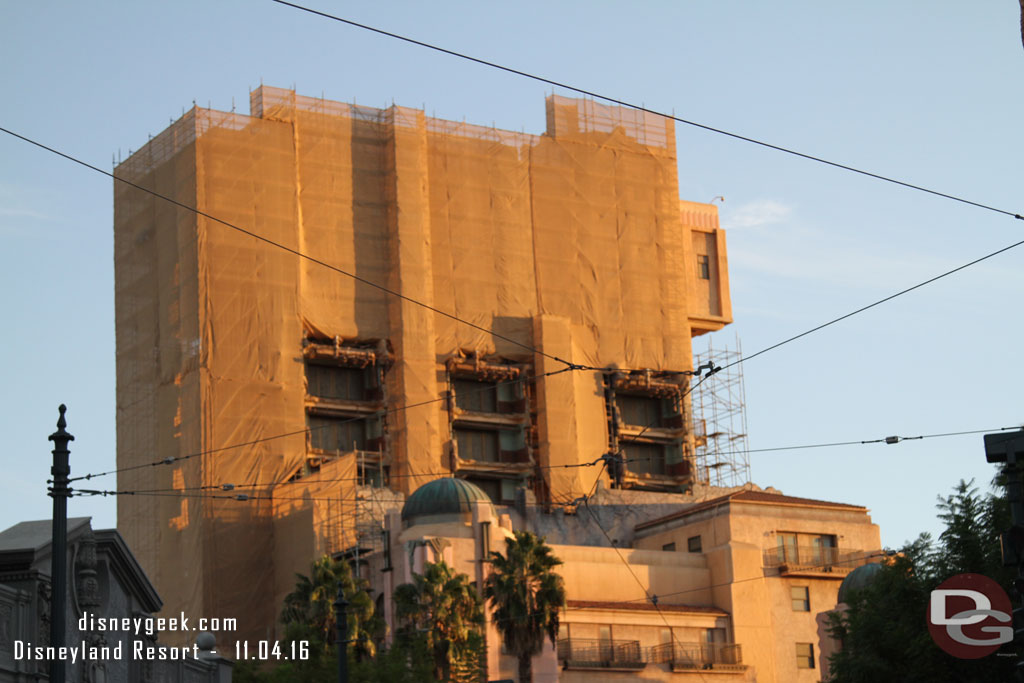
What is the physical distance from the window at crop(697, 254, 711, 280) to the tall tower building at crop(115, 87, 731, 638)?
297cm

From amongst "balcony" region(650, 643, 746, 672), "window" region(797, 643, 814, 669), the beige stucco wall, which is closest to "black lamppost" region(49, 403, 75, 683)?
"balcony" region(650, 643, 746, 672)

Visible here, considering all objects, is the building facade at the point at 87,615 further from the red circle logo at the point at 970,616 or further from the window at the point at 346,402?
the window at the point at 346,402

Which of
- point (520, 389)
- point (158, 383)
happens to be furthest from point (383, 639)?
point (520, 389)

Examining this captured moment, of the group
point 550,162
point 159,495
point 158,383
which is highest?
point 550,162

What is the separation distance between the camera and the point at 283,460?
248 ft

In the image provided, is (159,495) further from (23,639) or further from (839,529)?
(23,639)

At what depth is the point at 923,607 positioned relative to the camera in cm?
3719

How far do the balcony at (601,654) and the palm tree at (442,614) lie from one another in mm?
4930

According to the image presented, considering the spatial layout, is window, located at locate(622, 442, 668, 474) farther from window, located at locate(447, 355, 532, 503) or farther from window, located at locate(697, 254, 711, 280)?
window, located at locate(697, 254, 711, 280)

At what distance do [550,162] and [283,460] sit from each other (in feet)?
79.2

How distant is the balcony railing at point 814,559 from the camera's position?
69.6 m

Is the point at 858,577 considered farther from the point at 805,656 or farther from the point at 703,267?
the point at 703,267

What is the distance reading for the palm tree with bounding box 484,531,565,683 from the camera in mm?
56844

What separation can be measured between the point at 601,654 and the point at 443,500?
329 inches
